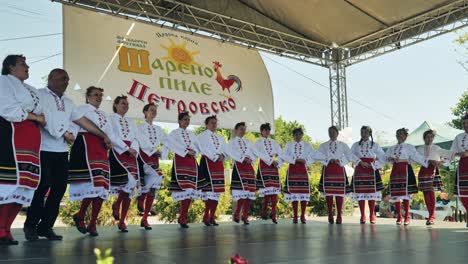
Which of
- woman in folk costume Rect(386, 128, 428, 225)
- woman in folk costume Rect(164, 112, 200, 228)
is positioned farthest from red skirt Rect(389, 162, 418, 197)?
woman in folk costume Rect(164, 112, 200, 228)

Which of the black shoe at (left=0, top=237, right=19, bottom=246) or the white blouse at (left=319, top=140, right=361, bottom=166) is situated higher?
the white blouse at (left=319, top=140, right=361, bottom=166)

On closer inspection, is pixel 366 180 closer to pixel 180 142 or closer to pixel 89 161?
pixel 180 142

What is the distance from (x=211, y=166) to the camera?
5.52 m

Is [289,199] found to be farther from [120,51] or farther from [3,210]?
[3,210]

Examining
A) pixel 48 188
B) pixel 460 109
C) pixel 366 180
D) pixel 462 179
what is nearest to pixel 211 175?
pixel 366 180

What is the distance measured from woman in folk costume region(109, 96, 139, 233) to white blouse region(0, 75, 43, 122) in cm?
108

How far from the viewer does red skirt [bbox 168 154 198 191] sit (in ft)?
16.7

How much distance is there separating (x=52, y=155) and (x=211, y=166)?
92.5 inches

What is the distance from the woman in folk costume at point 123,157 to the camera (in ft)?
14.0

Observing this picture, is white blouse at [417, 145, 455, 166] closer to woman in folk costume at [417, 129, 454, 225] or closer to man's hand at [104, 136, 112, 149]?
woman in folk costume at [417, 129, 454, 225]

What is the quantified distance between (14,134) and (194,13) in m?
4.27

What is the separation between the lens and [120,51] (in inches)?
248

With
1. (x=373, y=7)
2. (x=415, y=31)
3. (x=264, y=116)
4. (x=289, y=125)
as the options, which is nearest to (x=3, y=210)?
(x=264, y=116)

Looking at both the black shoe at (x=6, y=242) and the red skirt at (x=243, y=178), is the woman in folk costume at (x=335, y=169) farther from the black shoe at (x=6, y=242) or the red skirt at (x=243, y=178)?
the black shoe at (x=6, y=242)
